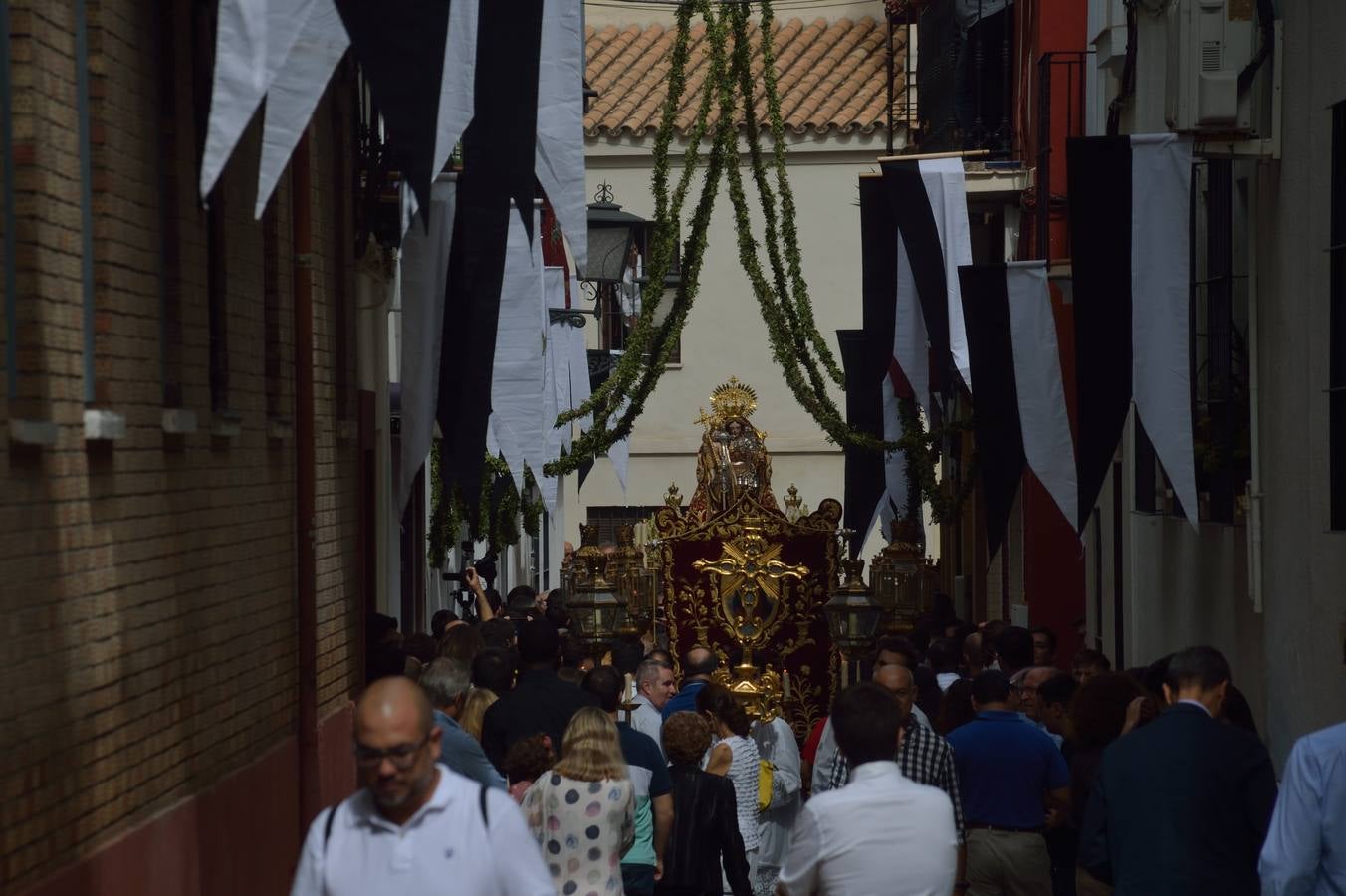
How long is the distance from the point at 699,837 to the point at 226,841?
2.06 m

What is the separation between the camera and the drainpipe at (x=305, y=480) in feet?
39.6

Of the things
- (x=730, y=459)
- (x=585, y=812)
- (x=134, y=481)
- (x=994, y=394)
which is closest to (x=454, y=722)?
(x=585, y=812)

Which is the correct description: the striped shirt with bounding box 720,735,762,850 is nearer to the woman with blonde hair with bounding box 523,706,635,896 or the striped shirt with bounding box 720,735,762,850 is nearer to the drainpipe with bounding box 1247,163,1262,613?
the drainpipe with bounding box 1247,163,1262,613

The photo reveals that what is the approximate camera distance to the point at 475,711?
416 inches

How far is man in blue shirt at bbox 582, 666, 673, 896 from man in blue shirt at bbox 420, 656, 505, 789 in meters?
0.56

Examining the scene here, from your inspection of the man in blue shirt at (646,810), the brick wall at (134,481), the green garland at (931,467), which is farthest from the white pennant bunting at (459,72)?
the green garland at (931,467)

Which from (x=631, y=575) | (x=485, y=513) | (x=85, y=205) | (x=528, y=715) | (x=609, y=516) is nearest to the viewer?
(x=85, y=205)

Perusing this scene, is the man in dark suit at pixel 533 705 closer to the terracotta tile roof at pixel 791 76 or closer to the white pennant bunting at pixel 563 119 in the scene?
the white pennant bunting at pixel 563 119

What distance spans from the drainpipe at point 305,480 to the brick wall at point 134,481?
84 mm

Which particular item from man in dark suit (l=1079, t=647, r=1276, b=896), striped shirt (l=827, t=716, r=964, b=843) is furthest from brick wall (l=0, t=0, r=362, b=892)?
man in dark suit (l=1079, t=647, r=1276, b=896)

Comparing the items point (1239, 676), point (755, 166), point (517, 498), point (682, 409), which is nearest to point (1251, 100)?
point (1239, 676)

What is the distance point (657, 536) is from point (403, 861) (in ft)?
47.5

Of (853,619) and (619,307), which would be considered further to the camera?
(619,307)

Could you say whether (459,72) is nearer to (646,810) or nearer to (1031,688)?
(646,810)
